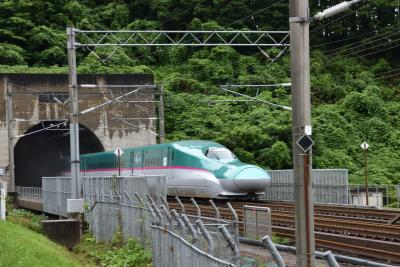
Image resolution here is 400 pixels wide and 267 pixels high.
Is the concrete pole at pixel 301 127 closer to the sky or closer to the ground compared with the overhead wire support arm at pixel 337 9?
closer to the ground

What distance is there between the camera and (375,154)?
174ft

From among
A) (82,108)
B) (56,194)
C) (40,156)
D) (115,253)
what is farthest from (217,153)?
(40,156)

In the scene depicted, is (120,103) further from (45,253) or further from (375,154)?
(45,253)

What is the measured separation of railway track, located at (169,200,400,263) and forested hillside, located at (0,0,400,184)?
76.3 feet

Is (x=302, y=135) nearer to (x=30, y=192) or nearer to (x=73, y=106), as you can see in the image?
(x=73, y=106)

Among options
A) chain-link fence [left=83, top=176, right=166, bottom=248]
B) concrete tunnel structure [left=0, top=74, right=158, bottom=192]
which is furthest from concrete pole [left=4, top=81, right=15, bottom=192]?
chain-link fence [left=83, top=176, right=166, bottom=248]

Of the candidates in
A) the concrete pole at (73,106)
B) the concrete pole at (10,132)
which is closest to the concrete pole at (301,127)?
the concrete pole at (73,106)

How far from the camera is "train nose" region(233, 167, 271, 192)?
94.9 ft

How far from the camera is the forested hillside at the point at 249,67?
5284cm

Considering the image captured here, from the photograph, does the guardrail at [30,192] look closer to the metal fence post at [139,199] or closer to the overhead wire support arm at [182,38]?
the overhead wire support arm at [182,38]

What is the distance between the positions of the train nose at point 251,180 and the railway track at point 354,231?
183cm

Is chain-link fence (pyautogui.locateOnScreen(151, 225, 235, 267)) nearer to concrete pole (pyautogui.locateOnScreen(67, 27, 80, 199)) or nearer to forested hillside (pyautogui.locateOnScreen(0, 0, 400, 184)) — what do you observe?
concrete pole (pyautogui.locateOnScreen(67, 27, 80, 199))

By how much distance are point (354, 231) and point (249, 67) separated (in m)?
48.0

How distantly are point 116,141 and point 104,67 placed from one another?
44.1ft
